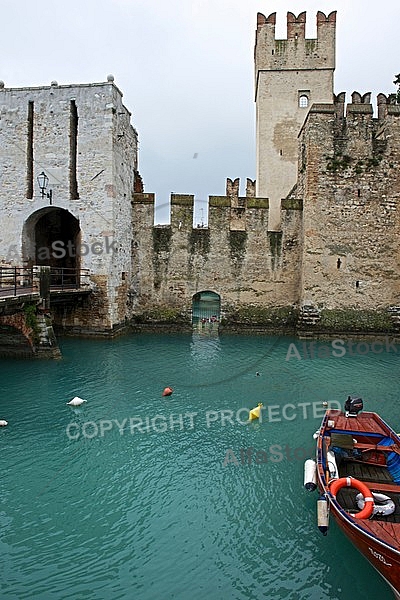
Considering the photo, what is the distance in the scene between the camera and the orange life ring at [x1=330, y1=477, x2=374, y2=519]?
4.89 meters

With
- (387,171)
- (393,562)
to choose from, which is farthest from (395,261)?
(393,562)

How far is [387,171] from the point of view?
57.3ft

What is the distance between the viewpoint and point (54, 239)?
66.5 ft

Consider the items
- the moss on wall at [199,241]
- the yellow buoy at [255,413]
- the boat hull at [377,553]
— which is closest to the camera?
the boat hull at [377,553]

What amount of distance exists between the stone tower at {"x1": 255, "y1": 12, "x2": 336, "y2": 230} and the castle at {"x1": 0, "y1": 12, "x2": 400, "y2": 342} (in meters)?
5.61

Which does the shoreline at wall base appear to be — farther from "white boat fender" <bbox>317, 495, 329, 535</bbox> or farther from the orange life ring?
"white boat fender" <bbox>317, 495, 329, 535</bbox>

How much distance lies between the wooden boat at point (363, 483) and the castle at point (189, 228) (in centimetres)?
1072

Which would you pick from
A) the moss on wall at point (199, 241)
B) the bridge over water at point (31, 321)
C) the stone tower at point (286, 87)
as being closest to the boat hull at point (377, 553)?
the bridge over water at point (31, 321)

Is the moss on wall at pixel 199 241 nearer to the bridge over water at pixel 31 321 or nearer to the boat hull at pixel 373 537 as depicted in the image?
the bridge over water at pixel 31 321

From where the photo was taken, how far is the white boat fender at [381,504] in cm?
514

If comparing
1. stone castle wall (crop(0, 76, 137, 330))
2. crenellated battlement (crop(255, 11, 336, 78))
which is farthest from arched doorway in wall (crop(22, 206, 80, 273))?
crenellated battlement (crop(255, 11, 336, 78))

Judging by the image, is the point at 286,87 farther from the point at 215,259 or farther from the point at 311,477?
the point at 311,477

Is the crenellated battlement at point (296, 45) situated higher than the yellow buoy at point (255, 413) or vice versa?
the crenellated battlement at point (296, 45)

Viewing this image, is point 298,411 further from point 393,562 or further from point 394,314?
point 394,314
